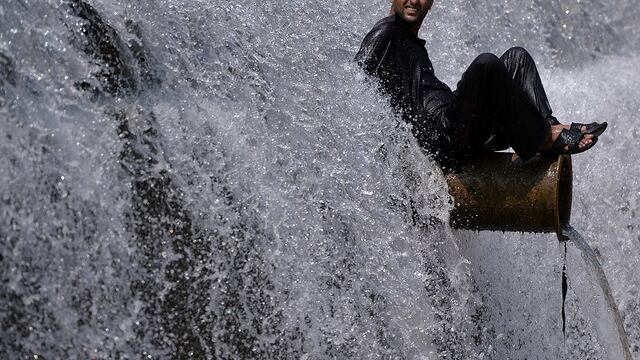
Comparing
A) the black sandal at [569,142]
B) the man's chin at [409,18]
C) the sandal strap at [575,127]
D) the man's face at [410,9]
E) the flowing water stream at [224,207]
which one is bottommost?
the flowing water stream at [224,207]

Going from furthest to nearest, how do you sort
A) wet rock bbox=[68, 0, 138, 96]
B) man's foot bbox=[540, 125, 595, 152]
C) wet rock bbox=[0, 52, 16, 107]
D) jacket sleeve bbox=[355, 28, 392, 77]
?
1. jacket sleeve bbox=[355, 28, 392, 77]
2. man's foot bbox=[540, 125, 595, 152]
3. wet rock bbox=[68, 0, 138, 96]
4. wet rock bbox=[0, 52, 16, 107]

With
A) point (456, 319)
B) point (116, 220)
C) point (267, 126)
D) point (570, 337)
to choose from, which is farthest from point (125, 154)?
point (570, 337)

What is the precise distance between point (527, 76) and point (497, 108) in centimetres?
31

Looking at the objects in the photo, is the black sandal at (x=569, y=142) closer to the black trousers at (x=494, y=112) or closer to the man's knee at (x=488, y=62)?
the black trousers at (x=494, y=112)

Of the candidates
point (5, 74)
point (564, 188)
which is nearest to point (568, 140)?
point (564, 188)

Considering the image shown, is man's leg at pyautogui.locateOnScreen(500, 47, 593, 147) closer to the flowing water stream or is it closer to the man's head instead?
the man's head

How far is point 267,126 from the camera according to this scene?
4.99m

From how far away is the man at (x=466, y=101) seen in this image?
191 inches

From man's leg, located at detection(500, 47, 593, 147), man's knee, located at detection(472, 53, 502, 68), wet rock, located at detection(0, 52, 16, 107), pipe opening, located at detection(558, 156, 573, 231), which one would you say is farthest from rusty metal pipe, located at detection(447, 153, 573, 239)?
wet rock, located at detection(0, 52, 16, 107)

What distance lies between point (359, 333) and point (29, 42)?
1757 mm

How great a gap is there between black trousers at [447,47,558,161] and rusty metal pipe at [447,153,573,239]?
10 cm

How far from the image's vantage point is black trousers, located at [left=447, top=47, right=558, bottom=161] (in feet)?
15.9

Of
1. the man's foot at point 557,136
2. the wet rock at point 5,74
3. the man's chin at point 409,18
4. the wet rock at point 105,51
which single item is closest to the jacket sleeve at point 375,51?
the man's chin at point 409,18

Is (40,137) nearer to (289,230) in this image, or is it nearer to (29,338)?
(29,338)
